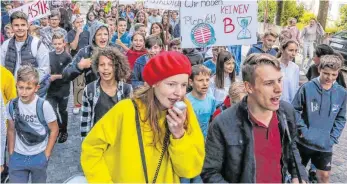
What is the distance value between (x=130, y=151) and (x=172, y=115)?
31 cm

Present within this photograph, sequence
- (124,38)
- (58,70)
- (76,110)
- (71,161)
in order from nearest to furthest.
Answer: (71,161)
(58,70)
(76,110)
(124,38)

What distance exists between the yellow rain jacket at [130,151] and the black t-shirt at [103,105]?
55.5 inches

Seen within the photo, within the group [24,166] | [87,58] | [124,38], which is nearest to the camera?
[24,166]

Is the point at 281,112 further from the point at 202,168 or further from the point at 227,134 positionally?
the point at 202,168

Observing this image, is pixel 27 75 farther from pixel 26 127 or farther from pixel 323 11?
pixel 323 11

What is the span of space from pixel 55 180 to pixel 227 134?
3.02 m

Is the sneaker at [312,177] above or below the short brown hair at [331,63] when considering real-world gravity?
below

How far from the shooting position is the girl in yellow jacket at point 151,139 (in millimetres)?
2156

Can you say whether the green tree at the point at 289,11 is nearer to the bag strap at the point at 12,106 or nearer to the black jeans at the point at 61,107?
the black jeans at the point at 61,107

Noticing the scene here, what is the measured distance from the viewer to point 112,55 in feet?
12.9

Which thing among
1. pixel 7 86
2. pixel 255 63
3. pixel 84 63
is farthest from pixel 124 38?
pixel 255 63

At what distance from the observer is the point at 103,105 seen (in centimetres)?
367

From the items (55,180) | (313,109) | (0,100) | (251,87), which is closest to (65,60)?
(55,180)

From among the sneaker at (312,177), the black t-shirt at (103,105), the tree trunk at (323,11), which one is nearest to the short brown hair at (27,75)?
the black t-shirt at (103,105)
